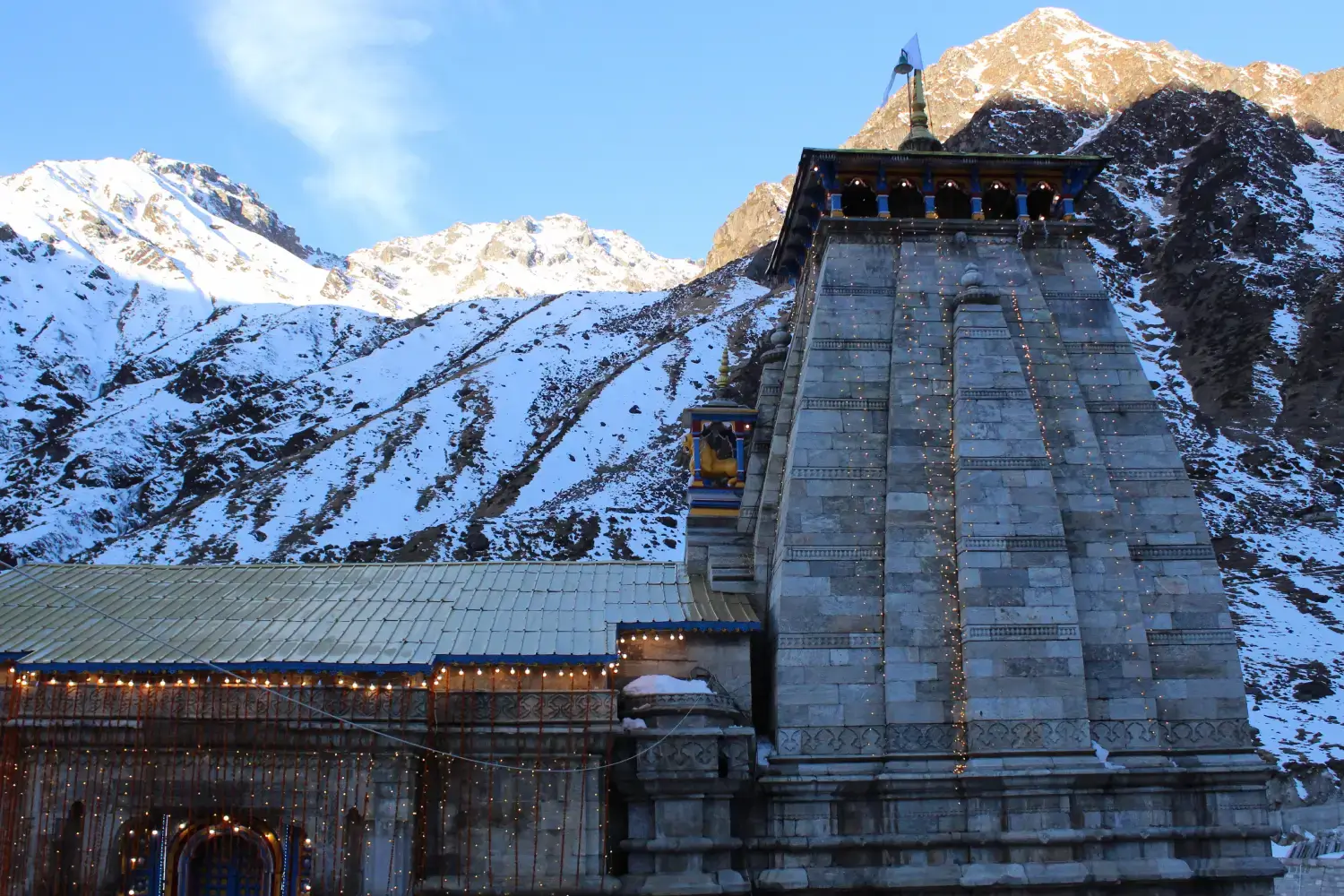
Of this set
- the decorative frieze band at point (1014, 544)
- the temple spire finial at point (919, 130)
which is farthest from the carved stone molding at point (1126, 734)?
the temple spire finial at point (919, 130)

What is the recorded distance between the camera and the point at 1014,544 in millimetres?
18188

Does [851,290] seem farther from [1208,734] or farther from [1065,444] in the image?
[1208,734]

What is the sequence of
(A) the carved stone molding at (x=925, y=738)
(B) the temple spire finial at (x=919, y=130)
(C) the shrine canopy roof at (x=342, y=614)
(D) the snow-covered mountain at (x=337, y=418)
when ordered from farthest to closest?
(D) the snow-covered mountain at (x=337, y=418), (B) the temple spire finial at (x=919, y=130), (A) the carved stone molding at (x=925, y=738), (C) the shrine canopy roof at (x=342, y=614)

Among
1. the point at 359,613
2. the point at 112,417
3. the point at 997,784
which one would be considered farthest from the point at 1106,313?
the point at 112,417

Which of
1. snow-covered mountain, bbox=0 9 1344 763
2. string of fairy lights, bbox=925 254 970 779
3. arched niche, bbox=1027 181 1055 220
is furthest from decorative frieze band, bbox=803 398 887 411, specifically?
snow-covered mountain, bbox=0 9 1344 763

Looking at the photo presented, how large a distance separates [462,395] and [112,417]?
36.3m

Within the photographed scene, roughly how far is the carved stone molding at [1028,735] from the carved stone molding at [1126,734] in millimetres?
462

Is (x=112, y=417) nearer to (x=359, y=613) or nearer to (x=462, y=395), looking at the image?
(x=462, y=395)

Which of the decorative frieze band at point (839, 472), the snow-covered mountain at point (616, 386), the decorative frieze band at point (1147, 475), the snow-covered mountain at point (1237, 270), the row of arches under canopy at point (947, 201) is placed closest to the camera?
the decorative frieze band at point (839, 472)

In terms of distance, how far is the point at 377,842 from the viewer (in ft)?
53.4

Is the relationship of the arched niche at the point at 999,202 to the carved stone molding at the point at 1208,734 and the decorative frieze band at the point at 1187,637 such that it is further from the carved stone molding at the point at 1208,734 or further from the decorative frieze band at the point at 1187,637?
the carved stone molding at the point at 1208,734

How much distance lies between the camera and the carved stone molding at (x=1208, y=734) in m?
17.7

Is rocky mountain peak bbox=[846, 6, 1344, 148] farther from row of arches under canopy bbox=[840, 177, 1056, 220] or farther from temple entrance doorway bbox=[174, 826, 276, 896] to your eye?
temple entrance doorway bbox=[174, 826, 276, 896]

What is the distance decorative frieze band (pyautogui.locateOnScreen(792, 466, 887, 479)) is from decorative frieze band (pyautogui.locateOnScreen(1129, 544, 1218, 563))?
4.21 meters
